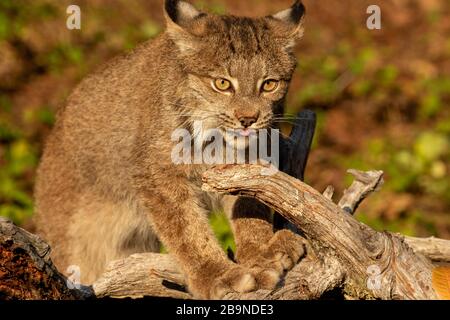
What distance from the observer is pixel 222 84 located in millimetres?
5801

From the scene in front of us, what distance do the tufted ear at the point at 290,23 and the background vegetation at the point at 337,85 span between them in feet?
9.03

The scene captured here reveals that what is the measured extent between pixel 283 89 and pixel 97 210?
190 cm

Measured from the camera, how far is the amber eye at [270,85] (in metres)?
5.88

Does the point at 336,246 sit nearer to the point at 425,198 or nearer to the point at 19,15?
the point at 425,198

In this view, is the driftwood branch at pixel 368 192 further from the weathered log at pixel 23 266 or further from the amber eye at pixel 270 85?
the weathered log at pixel 23 266

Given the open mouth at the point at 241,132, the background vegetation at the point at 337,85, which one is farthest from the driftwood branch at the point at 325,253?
the background vegetation at the point at 337,85

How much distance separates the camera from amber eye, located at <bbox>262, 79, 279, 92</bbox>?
231 inches

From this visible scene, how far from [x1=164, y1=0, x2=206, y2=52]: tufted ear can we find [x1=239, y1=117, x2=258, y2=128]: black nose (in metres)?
0.67

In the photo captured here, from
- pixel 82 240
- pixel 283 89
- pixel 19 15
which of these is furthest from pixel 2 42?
pixel 283 89

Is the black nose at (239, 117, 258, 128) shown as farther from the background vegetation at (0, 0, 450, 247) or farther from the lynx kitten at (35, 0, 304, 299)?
the background vegetation at (0, 0, 450, 247)

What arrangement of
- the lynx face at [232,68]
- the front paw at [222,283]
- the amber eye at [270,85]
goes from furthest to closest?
the amber eye at [270,85] < the lynx face at [232,68] < the front paw at [222,283]

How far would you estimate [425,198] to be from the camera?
9.65 metres
